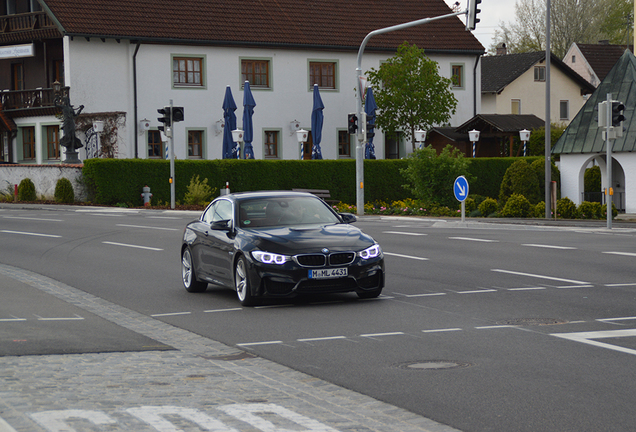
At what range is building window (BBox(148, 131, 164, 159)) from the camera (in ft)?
157

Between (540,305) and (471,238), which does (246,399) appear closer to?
(540,305)

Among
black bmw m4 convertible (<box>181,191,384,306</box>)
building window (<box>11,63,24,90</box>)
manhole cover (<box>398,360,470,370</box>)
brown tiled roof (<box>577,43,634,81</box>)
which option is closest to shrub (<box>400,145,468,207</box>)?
black bmw m4 convertible (<box>181,191,384,306</box>)

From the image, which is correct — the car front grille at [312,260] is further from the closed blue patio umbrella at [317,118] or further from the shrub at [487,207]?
the closed blue patio umbrella at [317,118]

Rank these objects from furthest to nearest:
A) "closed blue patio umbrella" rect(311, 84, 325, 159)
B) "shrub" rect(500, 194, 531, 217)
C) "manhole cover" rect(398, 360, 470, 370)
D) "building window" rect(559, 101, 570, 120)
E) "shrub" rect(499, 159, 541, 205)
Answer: "building window" rect(559, 101, 570, 120) < "closed blue patio umbrella" rect(311, 84, 325, 159) < "shrub" rect(499, 159, 541, 205) < "shrub" rect(500, 194, 531, 217) < "manhole cover" rect(398, 360, 470, 370)

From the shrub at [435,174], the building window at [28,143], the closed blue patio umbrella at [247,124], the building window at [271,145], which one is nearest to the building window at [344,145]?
the building window at [271,145]

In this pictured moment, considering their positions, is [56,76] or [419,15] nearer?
[56,76]

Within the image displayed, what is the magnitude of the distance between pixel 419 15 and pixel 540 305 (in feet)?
157

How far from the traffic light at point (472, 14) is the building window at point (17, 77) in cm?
3237

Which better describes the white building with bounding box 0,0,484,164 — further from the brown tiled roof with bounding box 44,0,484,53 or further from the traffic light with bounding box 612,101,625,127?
the traffic light with bounding box 612,101,625,127

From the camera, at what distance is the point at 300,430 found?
5.89 metres

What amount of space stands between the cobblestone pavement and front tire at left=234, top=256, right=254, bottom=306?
2.62 metres

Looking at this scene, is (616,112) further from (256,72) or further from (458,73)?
(458,73)

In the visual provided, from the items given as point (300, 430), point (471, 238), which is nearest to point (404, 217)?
point (471, 238)

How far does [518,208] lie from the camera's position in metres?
31.7
